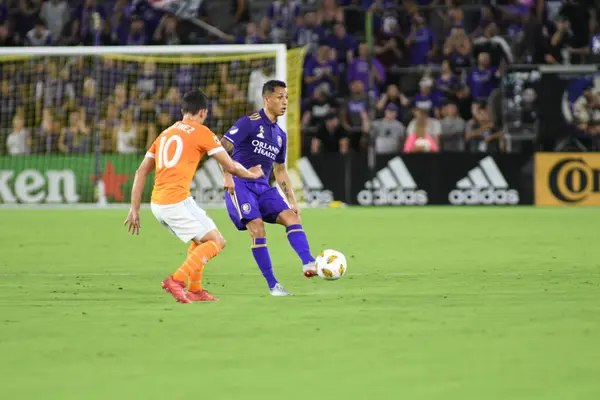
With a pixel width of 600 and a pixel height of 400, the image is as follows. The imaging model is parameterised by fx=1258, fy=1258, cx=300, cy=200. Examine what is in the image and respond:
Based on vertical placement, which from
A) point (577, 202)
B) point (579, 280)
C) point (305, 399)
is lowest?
point (577, 202)

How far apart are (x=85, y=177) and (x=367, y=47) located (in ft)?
20.4

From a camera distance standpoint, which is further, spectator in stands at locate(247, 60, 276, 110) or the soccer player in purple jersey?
spectator in stands at locate(247, 60, 276, 110)

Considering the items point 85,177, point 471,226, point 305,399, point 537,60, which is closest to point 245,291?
point 305,399

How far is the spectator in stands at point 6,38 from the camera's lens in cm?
2834

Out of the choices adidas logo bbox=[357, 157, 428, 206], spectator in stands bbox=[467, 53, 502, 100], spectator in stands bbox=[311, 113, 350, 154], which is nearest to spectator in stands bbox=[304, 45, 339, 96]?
spectator in stands bbox=[311, 113, 350, 154]

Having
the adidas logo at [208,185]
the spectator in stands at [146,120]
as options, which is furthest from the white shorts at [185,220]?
the spectator in stands at [146,120]

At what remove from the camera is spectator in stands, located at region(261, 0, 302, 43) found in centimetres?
2733

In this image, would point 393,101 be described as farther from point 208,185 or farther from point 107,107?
point 107,107

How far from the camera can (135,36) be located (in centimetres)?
2795

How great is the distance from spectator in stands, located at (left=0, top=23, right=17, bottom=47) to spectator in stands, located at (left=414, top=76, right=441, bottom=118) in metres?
9.34

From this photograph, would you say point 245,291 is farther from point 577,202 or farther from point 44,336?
point 577,202

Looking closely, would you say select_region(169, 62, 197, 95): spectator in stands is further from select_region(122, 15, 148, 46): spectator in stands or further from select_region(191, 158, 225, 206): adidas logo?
select_region(122, 15, 148, 46): spectator in stands

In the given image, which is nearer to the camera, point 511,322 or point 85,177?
point 511,322

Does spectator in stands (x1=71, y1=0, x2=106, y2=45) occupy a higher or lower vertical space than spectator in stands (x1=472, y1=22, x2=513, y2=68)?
higher
